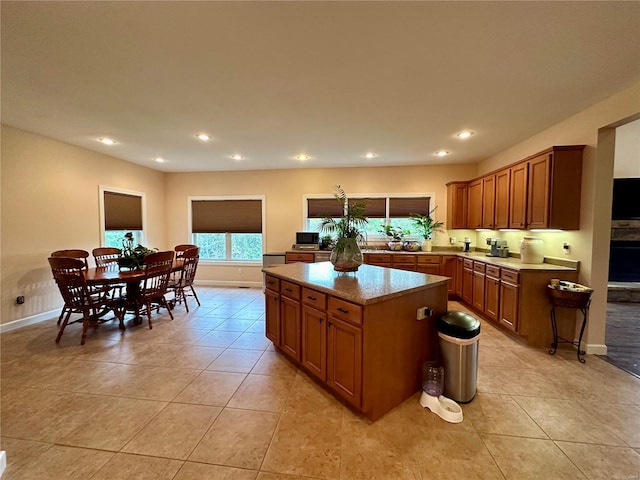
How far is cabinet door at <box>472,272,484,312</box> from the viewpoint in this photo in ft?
12.7

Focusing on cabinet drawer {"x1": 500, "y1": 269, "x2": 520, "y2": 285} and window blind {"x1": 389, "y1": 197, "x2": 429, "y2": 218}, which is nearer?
cabinet drawer {"x1": 500, "y1": 269, "x2": 520, "y2": 285}

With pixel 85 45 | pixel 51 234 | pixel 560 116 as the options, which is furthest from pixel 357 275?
pixel 51 234

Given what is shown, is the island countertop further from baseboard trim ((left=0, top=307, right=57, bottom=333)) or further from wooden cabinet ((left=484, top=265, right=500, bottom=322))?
baseboard trim ((left=0, top=307, right=57, bottom=333))

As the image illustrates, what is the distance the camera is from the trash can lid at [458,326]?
207 centimetres

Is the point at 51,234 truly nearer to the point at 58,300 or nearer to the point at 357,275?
the point at 58,300

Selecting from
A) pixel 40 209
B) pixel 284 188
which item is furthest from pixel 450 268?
pixel 40 209

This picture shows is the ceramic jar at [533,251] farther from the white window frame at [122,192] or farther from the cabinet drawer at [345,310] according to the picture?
the white window frame at [122,192]

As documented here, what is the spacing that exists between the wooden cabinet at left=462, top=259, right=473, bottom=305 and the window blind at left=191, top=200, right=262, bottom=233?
4.27 m

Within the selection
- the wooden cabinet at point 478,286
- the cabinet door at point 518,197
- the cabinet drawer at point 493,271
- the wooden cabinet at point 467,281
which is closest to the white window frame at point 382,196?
the wooden cabinet at point 467,281

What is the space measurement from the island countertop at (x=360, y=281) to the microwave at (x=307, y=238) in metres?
2.57

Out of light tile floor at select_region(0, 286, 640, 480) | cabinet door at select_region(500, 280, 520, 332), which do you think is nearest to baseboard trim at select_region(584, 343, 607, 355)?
light tile floor at select_region(0, 286, 640, 480)

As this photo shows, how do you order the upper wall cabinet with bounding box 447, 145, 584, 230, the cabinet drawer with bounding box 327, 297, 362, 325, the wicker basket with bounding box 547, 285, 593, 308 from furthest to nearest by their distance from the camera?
the upper wall cabinet with bounding box 447, 145, 584, 230 < the wicker basket with bounding box 547, 285, 593, 308 < the cabinet drawer with bounding box 327, 297, 362, 325

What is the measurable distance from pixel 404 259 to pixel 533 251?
6.39ft

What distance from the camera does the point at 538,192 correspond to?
320cm
